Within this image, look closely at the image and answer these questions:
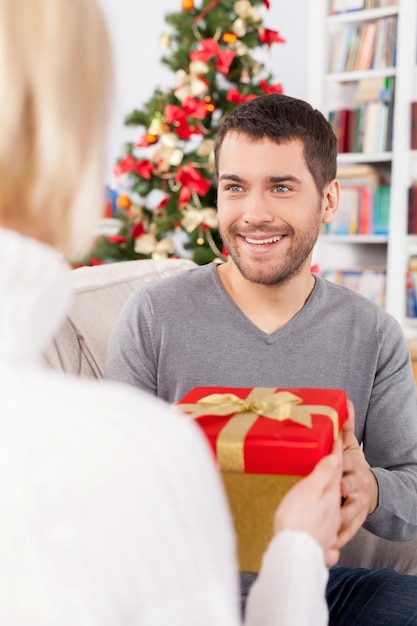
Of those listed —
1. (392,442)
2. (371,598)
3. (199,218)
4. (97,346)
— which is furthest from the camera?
(199,218)

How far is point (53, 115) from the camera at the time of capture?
1.91ft

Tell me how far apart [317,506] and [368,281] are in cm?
345

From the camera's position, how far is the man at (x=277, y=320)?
1.47m

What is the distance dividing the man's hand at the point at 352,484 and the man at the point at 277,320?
185 millimetres

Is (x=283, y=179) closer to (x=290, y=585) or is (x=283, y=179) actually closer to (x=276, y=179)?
(x=276, y=179)

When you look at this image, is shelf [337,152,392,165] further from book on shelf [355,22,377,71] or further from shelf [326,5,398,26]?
shelf [326,5,398,26]

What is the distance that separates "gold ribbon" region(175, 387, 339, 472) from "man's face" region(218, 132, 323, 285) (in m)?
0.54

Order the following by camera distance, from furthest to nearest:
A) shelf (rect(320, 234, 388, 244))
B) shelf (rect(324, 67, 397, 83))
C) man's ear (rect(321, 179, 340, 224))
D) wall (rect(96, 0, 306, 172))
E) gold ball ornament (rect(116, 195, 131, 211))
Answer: wall (rect(96, 0, 306, 172)) → shelf (rect(320, 234, 388, 244)) → shelf (rect(324, 67, 397, 83)) → gold ball ornament (rect(116, 195, 131, 211)) → man's ear (rect(321, 179, 340, 224))

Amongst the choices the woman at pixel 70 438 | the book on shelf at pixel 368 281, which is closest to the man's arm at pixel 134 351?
the woman at pixel 70 438

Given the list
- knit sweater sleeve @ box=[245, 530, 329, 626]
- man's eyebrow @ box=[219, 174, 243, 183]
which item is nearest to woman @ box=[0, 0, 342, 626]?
knit sweater sleeve @ box=[245, 530, 329, 626]

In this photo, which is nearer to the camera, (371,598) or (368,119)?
(371,598)

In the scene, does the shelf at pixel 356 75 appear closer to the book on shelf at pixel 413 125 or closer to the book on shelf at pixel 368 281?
the book on shelf at pixel 413 125

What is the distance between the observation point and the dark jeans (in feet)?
4.31

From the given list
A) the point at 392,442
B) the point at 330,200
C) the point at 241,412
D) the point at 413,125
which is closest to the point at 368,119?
the point at 413,125
